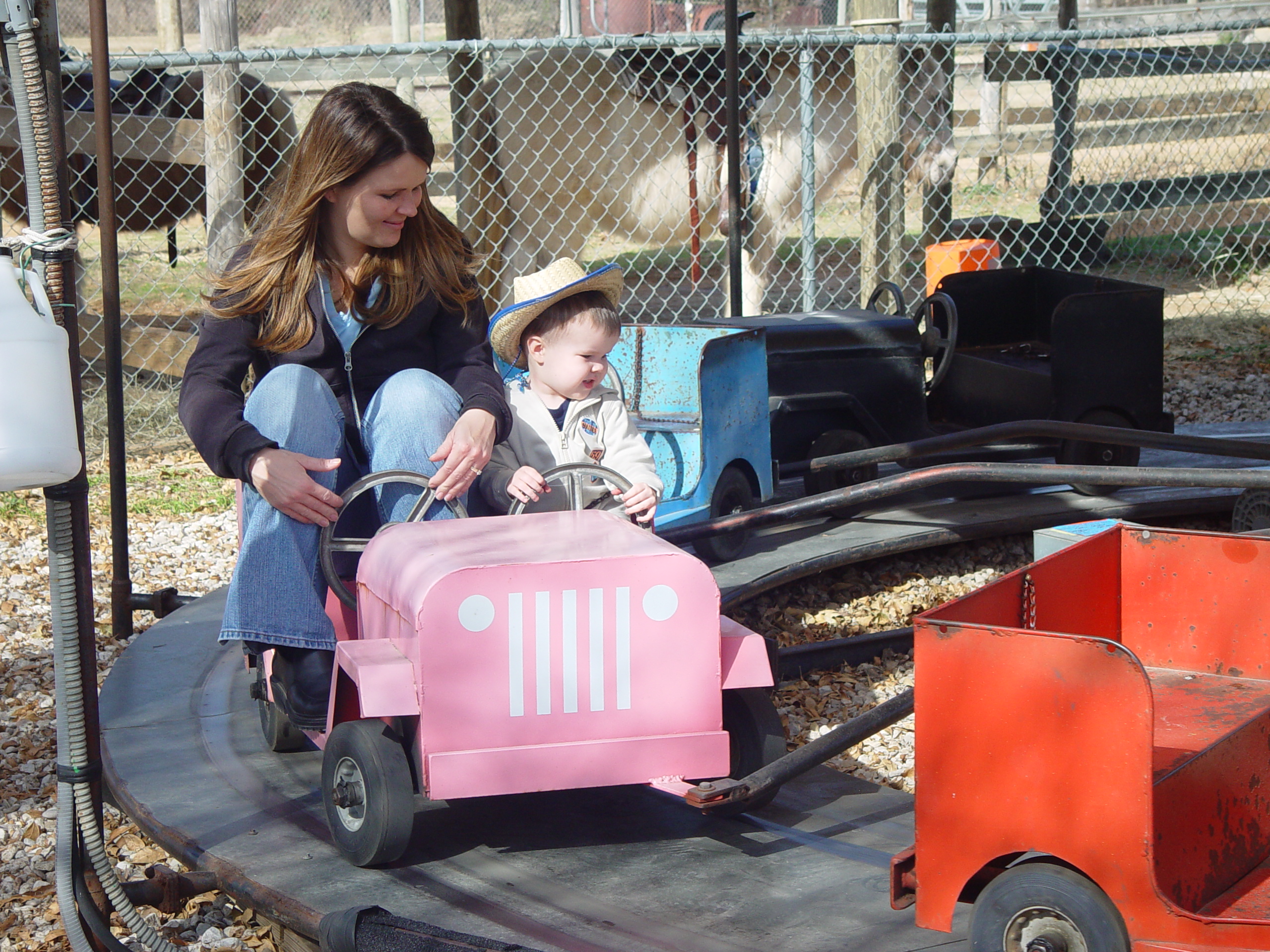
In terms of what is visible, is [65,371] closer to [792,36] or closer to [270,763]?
[270,763]

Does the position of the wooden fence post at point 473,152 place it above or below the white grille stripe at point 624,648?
above

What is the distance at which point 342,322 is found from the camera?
97.3 inches

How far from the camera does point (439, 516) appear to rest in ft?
7.71

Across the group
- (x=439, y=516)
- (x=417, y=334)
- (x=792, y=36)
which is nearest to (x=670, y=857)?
(x=439, y=516)

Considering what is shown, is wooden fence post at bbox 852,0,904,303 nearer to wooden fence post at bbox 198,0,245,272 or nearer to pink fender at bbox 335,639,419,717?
wooden fence post at bbox 198,0,245,272

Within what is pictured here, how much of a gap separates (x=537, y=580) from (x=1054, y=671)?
704mm

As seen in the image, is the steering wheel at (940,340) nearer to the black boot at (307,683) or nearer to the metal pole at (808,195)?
the metal pole at (808,195)

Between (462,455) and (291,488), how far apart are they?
0.97 ft

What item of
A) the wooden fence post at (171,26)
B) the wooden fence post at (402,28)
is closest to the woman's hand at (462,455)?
the wooden fence post at (402,28)

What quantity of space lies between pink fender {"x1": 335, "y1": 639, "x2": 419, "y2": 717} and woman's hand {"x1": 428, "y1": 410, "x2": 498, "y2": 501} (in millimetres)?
443

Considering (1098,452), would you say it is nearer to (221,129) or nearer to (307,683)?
(307,683)

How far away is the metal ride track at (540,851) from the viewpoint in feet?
5.85

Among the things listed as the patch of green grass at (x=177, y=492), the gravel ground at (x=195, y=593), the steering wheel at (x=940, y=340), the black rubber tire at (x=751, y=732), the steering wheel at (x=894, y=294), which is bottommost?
the gravel ground at (x=195, y=593)

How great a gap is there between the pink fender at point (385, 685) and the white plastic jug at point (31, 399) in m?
0.47
